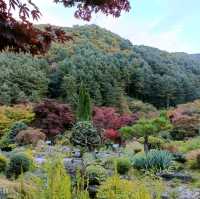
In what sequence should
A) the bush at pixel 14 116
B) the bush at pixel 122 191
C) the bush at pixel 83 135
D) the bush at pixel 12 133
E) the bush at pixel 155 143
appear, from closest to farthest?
the bush at pixel 122 191 → the bush at pixel 83 135 → the bush at pixel 155 143 → the bush at pixel 12 133 → the bush at pixel 14 116

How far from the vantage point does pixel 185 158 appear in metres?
12.6

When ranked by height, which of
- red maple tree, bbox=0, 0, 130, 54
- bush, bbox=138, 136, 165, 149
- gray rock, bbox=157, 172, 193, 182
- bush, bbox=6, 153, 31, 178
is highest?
red maple tree, bbox=0, 0, 130, 54

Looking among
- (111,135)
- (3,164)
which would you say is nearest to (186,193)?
(3,164)

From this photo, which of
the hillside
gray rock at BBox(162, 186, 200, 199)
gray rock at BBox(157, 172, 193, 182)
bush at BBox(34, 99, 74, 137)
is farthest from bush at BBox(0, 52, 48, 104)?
gray rock at BBox(162, 186, 200, 199)

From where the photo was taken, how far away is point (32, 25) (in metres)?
3.25

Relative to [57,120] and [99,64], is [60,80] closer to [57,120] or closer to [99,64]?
[99,64]

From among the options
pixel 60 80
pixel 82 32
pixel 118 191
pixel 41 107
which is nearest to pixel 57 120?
pixel 41 107

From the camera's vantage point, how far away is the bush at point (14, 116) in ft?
71.8

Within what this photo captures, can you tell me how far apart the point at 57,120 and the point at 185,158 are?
31.2 feet

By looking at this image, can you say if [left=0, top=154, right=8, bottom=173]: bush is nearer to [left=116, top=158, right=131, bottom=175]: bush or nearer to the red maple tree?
[left=116, top=158, right=131, bottom=175]: bush

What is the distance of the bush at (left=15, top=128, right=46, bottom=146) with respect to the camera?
59.9 ft

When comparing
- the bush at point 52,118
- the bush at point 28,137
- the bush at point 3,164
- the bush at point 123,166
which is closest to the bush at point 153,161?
the bush at point 123,166

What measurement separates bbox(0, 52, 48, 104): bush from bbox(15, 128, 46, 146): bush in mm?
9121

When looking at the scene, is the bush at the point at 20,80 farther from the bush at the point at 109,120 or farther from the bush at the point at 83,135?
the bush at the point at 83,135
